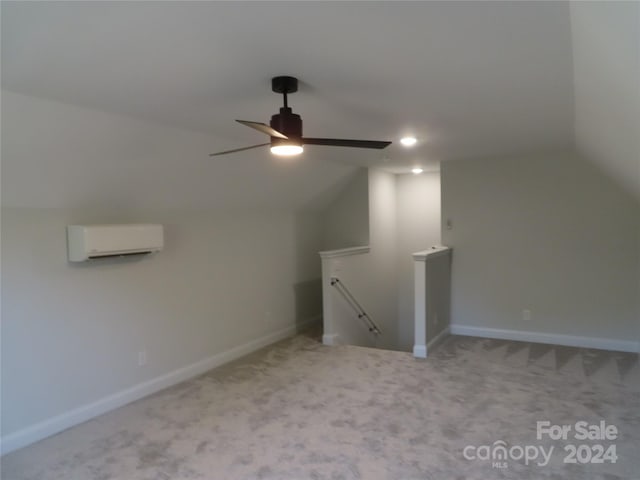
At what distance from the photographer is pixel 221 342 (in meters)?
4.77

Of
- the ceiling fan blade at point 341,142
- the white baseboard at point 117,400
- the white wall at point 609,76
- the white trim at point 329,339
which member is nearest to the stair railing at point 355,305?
the white trim at point 329,339

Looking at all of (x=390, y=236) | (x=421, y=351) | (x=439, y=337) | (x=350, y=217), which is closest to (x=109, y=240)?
(x=421, y=351)

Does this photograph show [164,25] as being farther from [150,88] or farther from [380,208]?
[380,208]

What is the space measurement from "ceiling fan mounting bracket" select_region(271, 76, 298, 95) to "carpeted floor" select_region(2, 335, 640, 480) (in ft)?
7.30

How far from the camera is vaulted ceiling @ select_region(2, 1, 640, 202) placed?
5.61ft

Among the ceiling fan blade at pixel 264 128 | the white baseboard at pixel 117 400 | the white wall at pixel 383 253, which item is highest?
the ceiling fan blade at pixel 264 128

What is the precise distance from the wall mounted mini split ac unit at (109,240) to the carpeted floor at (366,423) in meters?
1.28

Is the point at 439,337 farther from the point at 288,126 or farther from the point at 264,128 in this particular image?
the point at 264,128

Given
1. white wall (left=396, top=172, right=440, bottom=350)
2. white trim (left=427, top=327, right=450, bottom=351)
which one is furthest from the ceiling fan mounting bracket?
white wall (left=396, top=172, right=440, bottom=350)

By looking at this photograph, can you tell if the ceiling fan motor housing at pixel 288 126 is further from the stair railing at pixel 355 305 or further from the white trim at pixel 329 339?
the white trim at pixel 329 339

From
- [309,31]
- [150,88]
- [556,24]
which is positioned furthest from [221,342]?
[556,24]

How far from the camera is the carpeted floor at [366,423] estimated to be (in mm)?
2728

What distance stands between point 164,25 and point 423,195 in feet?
18.3

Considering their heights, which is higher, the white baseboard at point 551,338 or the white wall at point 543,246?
the white wall at point 543,246
